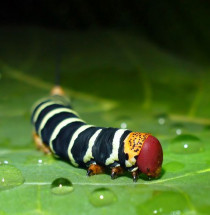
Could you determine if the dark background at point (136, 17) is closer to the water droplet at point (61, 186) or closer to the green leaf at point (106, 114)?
the green leaf at point (106, 114)

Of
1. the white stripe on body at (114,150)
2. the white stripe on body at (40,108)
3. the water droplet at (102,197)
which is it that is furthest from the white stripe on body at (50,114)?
the water droplet at (102,197)

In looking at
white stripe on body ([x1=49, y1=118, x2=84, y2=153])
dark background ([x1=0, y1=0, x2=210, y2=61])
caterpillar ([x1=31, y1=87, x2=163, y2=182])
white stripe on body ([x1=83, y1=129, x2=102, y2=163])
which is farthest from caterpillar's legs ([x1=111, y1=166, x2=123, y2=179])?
dark background ([x1=0, y1=0, x2=210, y2=61])

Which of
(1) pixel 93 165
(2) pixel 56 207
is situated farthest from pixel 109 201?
(1) pixel 93 165

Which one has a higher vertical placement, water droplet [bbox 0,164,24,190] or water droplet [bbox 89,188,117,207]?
water droplet [bbox 0,164,24,190]

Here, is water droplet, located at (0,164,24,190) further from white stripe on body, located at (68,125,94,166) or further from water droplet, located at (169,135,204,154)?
water droplet, located at (169,135,204,154)

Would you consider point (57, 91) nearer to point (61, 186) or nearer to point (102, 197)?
point (61, 186)

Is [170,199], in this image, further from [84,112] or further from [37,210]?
[84,112]

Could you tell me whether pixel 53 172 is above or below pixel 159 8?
below
